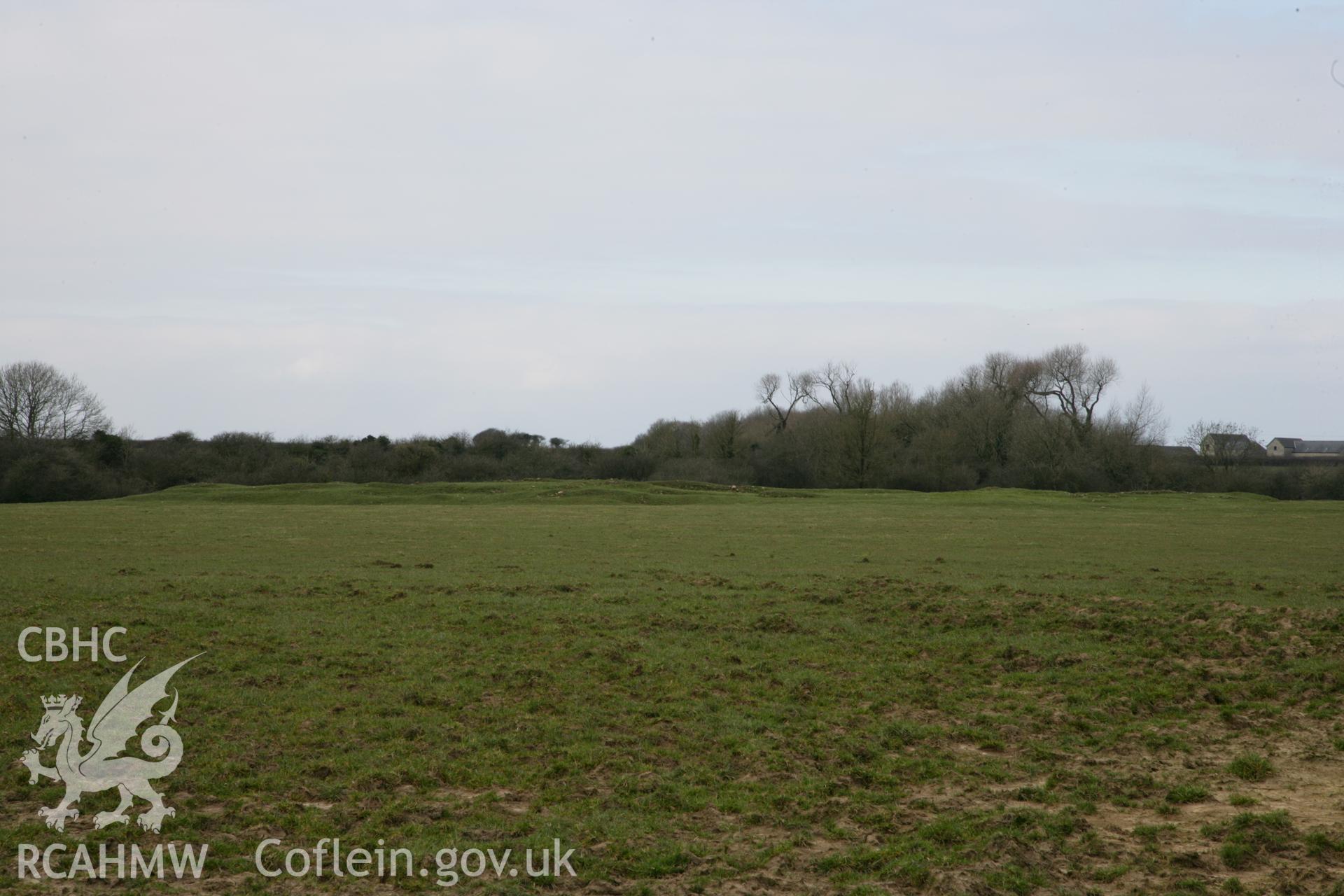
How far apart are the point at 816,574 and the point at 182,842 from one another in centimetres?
1443

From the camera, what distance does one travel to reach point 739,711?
10.4 metres

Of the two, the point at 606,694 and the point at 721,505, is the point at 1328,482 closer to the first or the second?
the point at 721,505

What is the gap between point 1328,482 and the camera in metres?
70.2

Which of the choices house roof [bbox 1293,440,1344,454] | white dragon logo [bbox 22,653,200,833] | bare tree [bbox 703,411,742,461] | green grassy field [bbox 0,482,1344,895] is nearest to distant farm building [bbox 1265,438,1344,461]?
house roof [bbox 1293,440,1344,454]

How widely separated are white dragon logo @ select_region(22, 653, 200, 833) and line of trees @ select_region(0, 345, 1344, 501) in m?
62.2

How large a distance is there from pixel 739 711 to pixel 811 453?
244 ft

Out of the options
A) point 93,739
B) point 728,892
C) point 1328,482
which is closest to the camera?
point 728,892

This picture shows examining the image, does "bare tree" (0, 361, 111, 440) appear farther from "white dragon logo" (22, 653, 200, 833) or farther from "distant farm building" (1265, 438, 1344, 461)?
"distant farm building" (1265, 438, 1344, 461)

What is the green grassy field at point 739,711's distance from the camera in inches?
274

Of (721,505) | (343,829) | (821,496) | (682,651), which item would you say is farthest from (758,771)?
(821,496)

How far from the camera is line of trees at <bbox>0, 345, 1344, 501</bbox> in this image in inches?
2940

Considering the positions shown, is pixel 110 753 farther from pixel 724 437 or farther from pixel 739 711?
pixel 724 437

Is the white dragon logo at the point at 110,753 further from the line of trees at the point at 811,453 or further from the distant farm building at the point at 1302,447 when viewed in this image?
the distant farm building at the point at 1302,447

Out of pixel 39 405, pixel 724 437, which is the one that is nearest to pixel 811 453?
pixel 724 437
